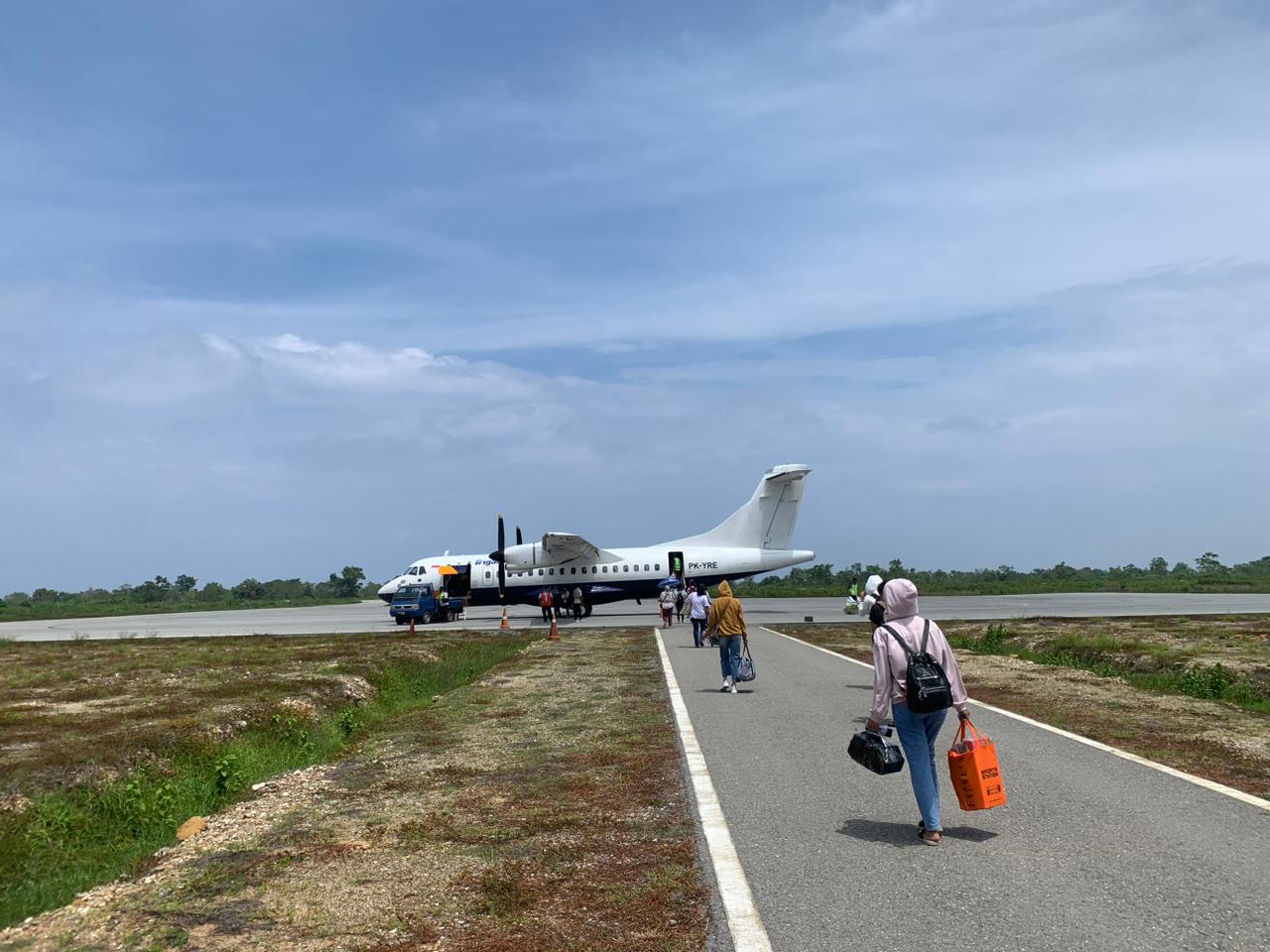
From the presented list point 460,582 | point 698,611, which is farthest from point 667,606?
point 460,582

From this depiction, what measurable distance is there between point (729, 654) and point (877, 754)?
8.56 m

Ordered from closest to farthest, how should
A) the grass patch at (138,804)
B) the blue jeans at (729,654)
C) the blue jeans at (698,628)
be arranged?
the grass patch at (138,804)
the blue jeans at (729,654)
the blue jeans at (698,628)

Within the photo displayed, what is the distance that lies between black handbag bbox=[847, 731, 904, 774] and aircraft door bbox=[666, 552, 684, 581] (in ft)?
122

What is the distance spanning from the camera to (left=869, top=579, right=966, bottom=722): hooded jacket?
751 centimetres

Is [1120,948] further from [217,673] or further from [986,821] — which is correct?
[217,673]

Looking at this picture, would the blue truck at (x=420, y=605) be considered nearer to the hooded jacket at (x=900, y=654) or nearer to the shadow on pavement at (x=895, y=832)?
the shadow on pavement at (x=895, y=832)

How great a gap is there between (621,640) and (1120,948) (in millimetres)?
25656

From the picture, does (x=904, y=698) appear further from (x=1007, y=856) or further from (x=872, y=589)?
(x=872, y=589)

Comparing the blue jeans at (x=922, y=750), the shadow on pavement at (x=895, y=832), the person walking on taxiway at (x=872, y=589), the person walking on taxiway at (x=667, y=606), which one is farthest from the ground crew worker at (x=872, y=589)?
the person walking on taxiway at (x=667, y=606)

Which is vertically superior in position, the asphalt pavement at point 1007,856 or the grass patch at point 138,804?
the asphalt pavement at point 1007,856

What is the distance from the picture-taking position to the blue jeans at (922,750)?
7.21m

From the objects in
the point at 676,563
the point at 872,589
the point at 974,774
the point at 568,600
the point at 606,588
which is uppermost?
the point at 676,563

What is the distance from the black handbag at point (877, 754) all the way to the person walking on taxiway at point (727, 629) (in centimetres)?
776

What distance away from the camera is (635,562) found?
4669cm
